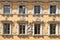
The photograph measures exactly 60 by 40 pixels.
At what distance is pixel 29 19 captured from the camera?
4334 cm

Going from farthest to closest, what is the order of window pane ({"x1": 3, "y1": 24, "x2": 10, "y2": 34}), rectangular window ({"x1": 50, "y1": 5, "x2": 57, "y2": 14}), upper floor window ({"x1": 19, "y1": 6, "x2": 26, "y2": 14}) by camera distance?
upper floor window ({"x1": 19, "y1": 6, "x2": 26, "y2": 14}) < rectangular window ({"x1": 50, "y1": 5, "x2": 57, "y2": 14}) < window pane ({"x1": 3, "y1": 24, "x2": 10, "y2": 34})

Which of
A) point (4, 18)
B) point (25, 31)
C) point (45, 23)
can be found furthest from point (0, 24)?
point (45, 23)

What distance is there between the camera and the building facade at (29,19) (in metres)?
43.1

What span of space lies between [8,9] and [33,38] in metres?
5.68

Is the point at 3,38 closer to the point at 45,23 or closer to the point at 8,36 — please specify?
the point at 8,36

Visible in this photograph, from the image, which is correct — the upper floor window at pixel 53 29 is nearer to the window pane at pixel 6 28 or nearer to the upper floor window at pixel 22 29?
the upper floor window at pixel 22 29

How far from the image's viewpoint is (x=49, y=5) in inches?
1711

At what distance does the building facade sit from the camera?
4309cm

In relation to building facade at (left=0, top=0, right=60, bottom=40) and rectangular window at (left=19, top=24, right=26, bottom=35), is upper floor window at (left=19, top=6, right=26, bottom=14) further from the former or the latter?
rectangular window at (left=19, top=24, right=26, bottom=35)

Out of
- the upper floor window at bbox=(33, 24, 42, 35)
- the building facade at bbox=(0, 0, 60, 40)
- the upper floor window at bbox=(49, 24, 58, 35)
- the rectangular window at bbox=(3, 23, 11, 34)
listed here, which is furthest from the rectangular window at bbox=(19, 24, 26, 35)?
the upper floor window at bbox=(49, 24, 58, 35)

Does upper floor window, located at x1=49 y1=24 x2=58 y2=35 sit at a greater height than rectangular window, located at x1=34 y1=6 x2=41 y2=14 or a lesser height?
lesser

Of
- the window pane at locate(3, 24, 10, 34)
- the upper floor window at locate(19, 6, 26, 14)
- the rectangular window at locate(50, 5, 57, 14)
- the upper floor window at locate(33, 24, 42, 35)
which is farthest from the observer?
the upper floor window at locate(19, 6, 26, 14)

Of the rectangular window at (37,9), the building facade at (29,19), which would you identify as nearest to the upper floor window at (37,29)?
the building facade at (29,19)

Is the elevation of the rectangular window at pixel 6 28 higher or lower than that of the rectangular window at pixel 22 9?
lower
